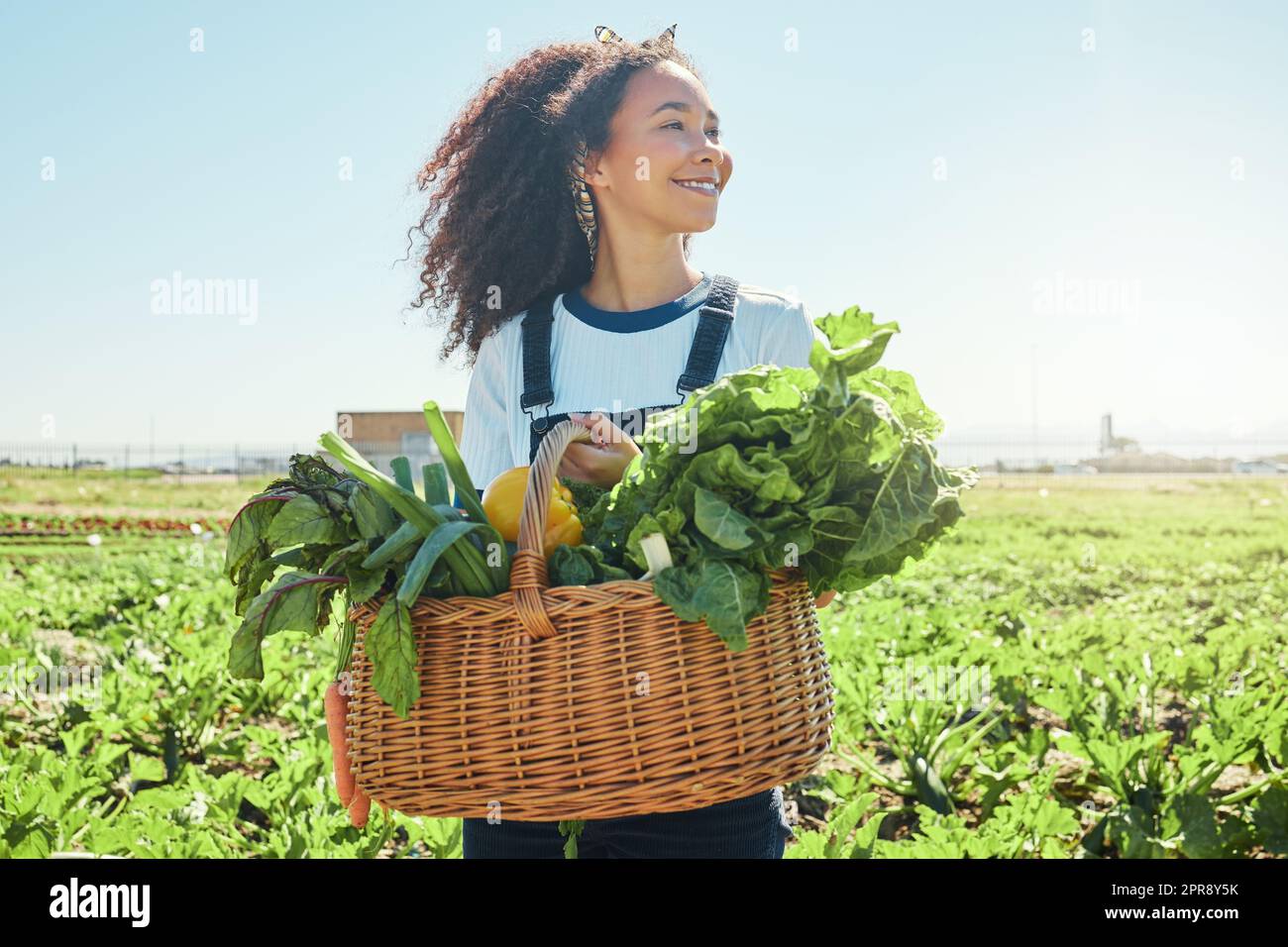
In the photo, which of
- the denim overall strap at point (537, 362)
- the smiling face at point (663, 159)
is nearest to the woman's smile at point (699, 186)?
the smiling face at point (663, 159)

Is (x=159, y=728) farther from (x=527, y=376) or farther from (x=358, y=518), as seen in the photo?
(x=358, y=518)

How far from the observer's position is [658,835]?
1948 millimetres

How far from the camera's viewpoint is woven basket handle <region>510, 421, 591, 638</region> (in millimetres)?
1590

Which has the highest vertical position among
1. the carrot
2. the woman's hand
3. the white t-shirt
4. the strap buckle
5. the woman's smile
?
the woman's smile

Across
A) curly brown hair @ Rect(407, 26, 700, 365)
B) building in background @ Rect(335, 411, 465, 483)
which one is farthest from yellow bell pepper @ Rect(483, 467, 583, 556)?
building in background @ Rect(335, 411, 465, 483)

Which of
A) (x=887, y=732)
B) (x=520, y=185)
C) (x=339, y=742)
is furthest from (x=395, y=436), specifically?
(x=339, y=742)

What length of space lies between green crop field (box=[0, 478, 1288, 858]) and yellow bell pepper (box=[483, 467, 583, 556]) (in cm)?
70

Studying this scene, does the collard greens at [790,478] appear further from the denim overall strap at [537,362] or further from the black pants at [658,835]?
the denim overall strap at [537,362]

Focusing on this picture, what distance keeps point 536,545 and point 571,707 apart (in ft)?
0.80

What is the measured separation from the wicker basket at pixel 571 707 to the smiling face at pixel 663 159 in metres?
0.84

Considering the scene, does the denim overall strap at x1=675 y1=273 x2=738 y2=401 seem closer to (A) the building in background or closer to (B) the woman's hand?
(B) the woman's hand

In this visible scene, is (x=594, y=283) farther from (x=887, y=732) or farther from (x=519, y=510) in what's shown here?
(x=887, y=732)
